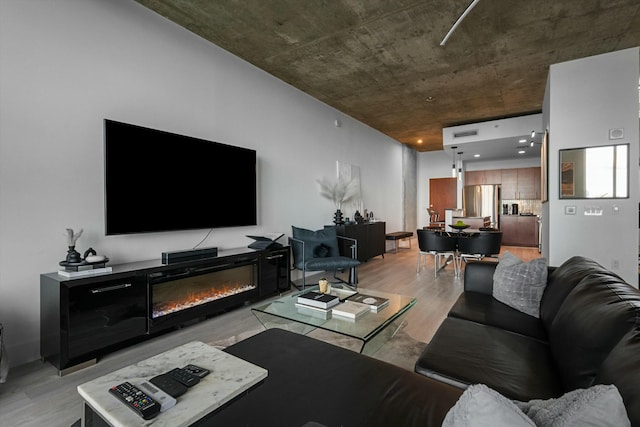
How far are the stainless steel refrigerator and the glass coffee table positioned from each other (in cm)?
807

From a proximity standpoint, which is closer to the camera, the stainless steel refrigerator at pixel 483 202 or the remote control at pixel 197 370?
the remote control at pixel 197 370

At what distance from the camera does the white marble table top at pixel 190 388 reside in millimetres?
1002

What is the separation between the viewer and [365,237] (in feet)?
20.5

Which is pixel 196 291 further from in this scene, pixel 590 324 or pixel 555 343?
pixel 590 324

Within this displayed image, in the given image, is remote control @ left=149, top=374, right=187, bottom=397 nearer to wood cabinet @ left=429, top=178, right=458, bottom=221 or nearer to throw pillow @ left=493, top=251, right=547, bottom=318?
throw pillow @ left=493, top=251, right=547, bottom=318

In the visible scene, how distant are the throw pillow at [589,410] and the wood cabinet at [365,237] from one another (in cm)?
480

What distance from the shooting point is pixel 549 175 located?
4.46 metres

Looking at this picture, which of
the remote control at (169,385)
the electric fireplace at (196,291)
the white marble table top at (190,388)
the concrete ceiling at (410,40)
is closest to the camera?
the white marble table top at (190,388)

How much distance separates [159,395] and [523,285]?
2379mm

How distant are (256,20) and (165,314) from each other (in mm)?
3127

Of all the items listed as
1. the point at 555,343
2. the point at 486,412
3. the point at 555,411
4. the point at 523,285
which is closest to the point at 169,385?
the point at 486,412

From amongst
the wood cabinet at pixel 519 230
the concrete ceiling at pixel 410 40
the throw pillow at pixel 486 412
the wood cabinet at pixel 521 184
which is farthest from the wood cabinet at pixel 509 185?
the throw pillow at pixel 486 412

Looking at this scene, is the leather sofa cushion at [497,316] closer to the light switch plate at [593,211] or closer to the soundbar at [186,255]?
the soundbar at [186,255]

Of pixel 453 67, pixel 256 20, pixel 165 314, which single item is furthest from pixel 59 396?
pixel 453 67
